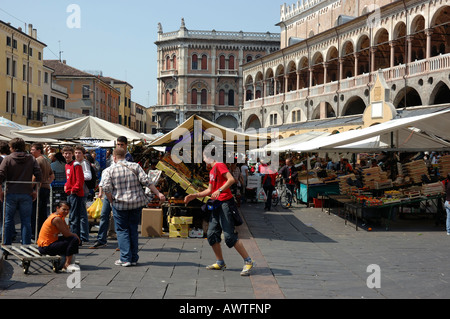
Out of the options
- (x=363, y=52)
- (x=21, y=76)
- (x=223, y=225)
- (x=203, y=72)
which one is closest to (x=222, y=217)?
(x=223, y=225)

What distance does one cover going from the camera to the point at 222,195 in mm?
7379

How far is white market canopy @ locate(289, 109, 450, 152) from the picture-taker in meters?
13.0

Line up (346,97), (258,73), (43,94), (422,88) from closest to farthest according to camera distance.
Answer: (422,88) < (346,97) < (258,73) < (43,94)

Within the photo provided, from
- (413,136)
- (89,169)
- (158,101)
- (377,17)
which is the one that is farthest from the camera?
(158,101)

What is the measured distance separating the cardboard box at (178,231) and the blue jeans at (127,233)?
2.93m

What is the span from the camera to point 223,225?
736 cm

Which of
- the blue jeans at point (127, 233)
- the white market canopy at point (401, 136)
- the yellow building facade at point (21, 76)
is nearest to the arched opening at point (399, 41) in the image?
the white market canopy at point (401, 136)

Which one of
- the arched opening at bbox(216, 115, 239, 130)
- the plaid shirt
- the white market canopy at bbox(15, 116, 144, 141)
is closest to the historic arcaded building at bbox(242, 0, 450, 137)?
the white market canopy at bbox(15, 116, 144, 141)

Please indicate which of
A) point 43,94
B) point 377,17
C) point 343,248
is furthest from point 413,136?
point 43,94

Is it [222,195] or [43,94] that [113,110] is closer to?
[43,94]

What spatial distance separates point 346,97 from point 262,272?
→ 100ft

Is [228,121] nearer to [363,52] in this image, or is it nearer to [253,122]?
[253,122]

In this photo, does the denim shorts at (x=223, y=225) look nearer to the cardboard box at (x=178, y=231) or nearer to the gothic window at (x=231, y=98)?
the cardboard box at (x=178, y=231)

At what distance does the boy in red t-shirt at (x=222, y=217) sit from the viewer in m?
7.29
